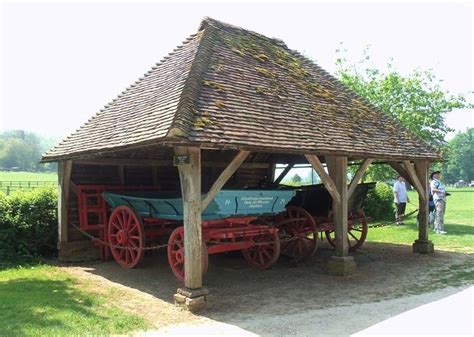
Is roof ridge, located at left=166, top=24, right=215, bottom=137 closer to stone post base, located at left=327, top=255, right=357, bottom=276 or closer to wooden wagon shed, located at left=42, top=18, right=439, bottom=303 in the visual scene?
wooden wagon shed, located at left=42, top=18, right=439, bottom=303

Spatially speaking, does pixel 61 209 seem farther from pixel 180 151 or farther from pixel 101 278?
pixel 180 151

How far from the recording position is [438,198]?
14227 millimetres

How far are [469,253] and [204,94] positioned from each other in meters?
8.05

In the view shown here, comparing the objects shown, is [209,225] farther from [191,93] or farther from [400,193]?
[400,193]

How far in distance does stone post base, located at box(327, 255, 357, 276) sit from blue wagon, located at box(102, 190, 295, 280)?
1120 mm

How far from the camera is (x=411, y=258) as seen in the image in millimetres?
10898

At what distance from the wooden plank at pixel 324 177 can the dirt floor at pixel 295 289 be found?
162 cm

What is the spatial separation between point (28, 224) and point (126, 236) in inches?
110

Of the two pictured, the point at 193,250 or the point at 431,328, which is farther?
the point at 193,250

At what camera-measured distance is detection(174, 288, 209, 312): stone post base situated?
656 centimetres

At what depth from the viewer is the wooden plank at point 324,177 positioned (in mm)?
8469

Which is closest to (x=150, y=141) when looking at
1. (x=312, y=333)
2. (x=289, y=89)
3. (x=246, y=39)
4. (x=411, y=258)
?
(x=312, y=333)

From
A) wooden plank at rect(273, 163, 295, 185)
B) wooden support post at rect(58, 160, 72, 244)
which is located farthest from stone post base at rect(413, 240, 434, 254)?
wooden support post at rect(58, 160, 72, 244)

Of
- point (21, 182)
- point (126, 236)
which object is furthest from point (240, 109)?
point (21, 182)
